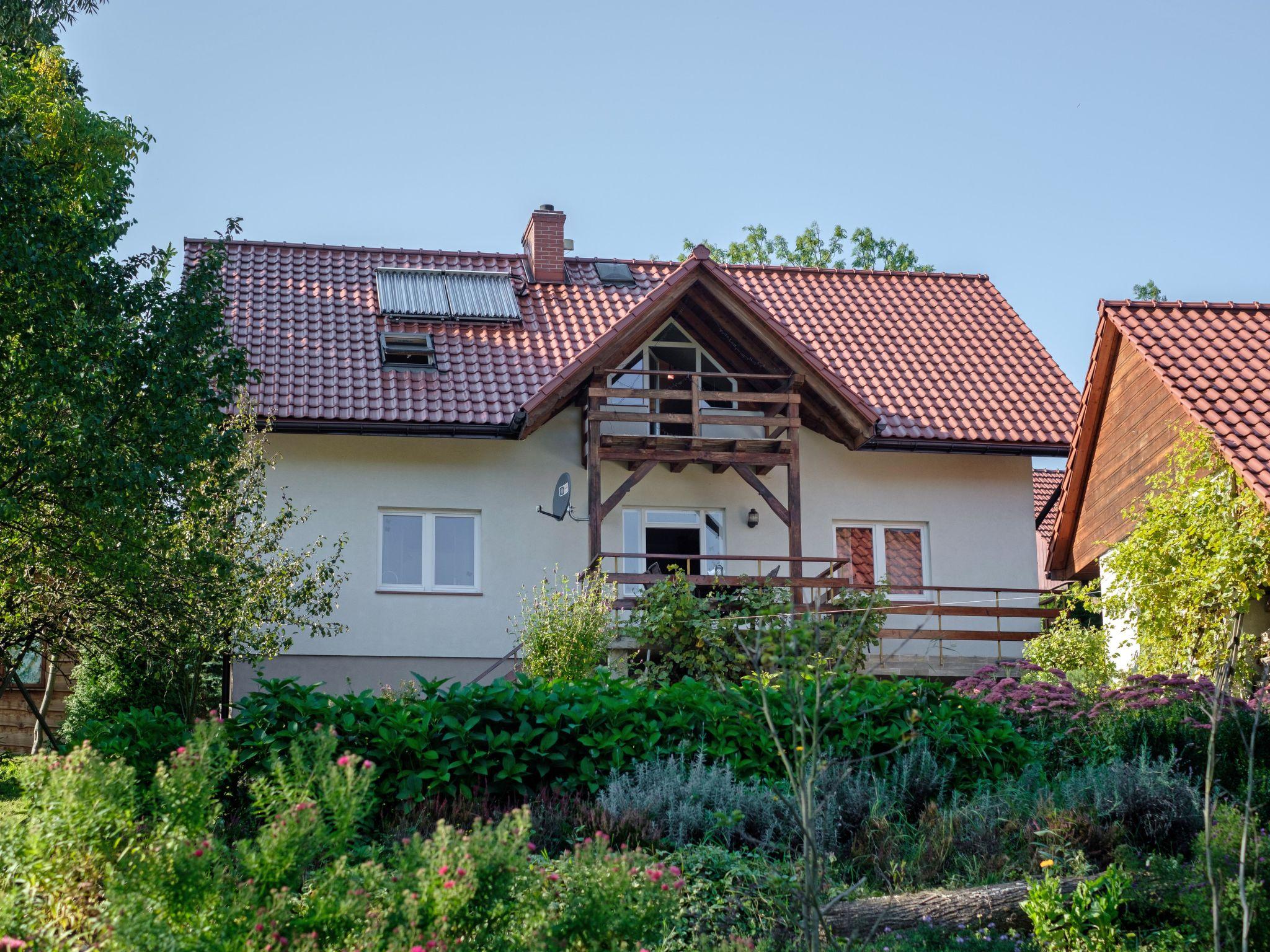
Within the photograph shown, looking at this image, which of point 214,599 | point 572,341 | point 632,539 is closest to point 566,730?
point 214,599

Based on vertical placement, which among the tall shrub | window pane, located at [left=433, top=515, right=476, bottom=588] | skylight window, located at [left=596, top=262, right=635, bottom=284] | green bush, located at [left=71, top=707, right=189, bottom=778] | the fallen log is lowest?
the fallen log

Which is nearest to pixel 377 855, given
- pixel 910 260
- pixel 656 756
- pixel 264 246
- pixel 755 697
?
pixel 656 756

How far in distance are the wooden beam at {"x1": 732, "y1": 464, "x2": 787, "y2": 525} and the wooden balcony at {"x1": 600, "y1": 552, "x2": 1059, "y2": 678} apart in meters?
0.61

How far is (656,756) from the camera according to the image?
33.7 ft

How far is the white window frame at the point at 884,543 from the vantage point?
21.3 m

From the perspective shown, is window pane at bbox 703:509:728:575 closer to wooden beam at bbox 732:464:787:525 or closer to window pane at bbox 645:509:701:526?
window pane at bbox 645:509:701:526

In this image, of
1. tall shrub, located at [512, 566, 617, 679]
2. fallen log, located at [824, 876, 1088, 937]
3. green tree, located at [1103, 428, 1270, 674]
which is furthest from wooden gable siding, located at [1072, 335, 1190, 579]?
fallen log, located at [824, 876, 1088, 937]

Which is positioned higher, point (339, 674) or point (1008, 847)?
point (339, 674)

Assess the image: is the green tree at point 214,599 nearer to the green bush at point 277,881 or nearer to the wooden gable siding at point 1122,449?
the green bush at point 277,881

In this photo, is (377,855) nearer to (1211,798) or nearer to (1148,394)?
(1211,798)

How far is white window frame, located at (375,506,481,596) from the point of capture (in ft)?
64.7

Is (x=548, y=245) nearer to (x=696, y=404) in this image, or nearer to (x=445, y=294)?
(x=445, y=294)

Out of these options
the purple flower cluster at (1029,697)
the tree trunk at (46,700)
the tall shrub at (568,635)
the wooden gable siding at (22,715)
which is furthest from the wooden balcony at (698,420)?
the wooden gable siding at (22,715)

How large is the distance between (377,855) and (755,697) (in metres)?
3.84
